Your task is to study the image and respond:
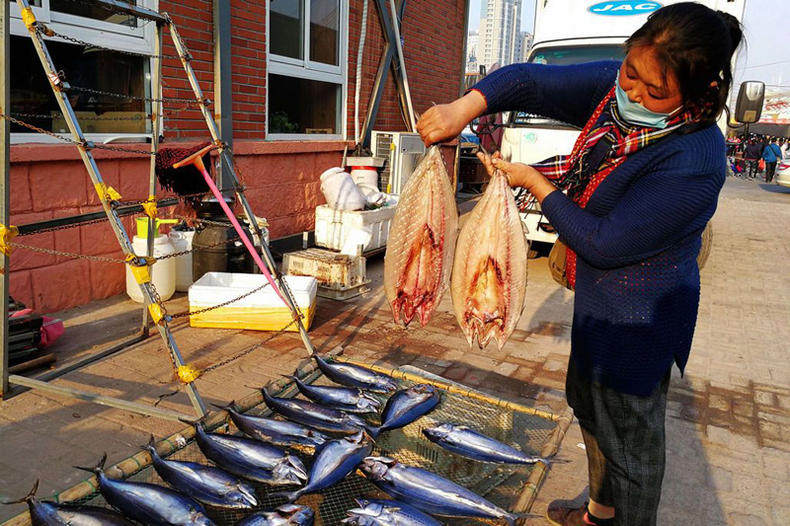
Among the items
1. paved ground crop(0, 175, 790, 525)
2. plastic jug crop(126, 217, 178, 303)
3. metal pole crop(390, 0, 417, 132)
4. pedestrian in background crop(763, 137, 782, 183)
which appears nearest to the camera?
paved ground crop(0, 175, 790, 525)

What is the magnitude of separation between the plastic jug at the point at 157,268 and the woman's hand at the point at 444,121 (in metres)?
4.25

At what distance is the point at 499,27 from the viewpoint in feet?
331

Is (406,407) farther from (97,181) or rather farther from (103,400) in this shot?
(97,181)

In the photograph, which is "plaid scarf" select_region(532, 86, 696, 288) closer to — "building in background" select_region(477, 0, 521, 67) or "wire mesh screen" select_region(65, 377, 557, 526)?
"wire mesh screen" select_region(65, 377, 557, 526)

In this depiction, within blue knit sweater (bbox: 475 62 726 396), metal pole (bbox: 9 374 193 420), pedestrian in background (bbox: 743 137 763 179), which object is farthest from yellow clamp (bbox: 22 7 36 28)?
pedestrian in background (bbox: 743 137 763 179)

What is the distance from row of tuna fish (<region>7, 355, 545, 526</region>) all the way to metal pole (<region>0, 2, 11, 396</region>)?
79.5 inches

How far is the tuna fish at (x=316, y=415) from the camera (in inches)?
118

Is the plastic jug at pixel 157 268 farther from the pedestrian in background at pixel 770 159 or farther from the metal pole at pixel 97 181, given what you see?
the pedestrian in background at pixel 770 159

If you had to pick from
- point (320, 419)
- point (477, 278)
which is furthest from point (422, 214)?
point (320, 419)

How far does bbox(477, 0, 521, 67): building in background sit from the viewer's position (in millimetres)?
98500

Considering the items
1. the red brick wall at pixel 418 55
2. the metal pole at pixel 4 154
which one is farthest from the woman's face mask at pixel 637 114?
the red brick wall at pixel 418 55

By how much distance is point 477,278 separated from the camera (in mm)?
2307

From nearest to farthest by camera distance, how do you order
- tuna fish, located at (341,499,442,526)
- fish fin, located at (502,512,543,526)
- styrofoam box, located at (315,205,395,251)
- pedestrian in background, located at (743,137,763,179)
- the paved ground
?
tuna fish, located at (341,499,442,526) < fish fin, located at (502,512,543,526) < the paved ground < styrofoam box, located at (315,205,395,251) < pedestrian in background, located at (743,137,763,179)

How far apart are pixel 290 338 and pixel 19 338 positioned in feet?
7.31
